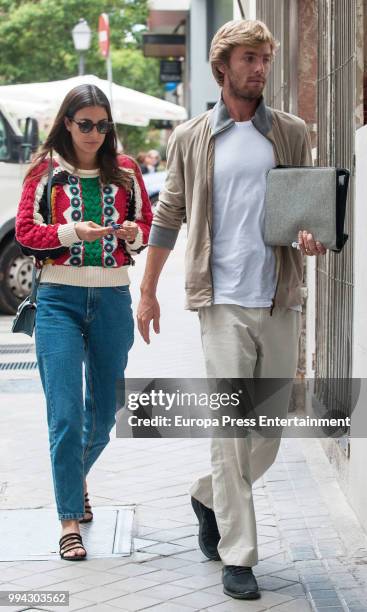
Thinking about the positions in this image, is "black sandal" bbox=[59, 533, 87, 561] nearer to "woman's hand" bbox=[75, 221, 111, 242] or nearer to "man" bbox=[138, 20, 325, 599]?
"man" bbox=[138, 20, 325, 599]

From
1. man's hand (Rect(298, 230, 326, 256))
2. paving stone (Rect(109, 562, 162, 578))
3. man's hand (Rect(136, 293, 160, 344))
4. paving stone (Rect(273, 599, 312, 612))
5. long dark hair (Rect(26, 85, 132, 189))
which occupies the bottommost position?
paving stone (Rect(109, 562, 162, 578))

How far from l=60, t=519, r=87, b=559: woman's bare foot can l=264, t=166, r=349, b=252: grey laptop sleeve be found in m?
1.44

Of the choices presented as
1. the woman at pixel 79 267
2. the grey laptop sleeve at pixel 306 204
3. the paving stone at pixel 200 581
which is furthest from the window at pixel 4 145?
the grey laptop sleeve at pixel 306 204

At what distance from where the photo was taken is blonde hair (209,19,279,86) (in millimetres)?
4574

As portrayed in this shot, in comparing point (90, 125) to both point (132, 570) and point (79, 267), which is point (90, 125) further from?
point (132, 570)

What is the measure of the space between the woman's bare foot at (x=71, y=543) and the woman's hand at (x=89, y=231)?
1.11m

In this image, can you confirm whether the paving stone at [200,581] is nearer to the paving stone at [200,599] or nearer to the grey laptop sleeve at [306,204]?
the paving stone at [200,599]

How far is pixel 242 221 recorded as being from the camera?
466cm

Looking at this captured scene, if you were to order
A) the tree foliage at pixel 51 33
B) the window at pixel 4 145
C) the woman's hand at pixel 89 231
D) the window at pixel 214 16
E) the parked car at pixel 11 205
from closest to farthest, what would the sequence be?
the woman's hand at pixel 89 231 → the parked car at pixel 11 205 → the window at pixel 4 145 → the window at pixel 214 16 → the tree foliage at pixel 51 33

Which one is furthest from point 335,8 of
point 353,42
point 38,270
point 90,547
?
point 90,547

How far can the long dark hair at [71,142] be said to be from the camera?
17.5 ft

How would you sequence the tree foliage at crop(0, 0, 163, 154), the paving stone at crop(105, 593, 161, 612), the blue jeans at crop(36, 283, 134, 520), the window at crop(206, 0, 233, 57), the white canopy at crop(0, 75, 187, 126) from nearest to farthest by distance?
the paving stone at crop(105, 593, 161, 612) → the blue jeans at crop(36, 283, 134, 520) → the white canopy at crop(0, 75, 187, 126) → the window at crop(206, 0, 233, 57) → the tree foliage at crop(0, 0, 163, 154)

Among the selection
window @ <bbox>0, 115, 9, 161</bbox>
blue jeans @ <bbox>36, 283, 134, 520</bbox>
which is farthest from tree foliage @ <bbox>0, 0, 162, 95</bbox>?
blue jeans @ <bbox>36, 283, 134, 520</bbox>

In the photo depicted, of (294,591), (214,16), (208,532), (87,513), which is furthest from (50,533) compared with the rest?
(214,16)
